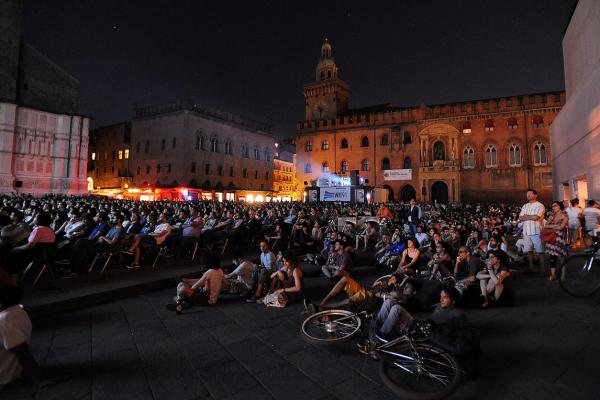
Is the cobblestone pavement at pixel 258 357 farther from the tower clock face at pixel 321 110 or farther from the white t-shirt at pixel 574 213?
the tower clock face at pixel 321 110

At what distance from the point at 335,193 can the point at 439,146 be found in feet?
73.1

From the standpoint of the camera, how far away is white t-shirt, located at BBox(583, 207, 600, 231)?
834cm

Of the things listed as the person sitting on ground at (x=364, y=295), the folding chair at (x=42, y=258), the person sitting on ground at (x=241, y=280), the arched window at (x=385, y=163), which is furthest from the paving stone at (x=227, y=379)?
the arched window at (x=385, y=163)

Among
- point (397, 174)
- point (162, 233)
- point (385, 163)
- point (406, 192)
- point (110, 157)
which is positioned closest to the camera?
point (162, 233)

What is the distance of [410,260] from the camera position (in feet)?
24.5

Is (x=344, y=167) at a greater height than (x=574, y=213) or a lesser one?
greater

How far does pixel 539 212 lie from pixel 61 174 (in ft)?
147

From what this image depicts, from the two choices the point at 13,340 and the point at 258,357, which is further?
the point at 258,357

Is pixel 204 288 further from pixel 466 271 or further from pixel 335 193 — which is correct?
pixel 335 193

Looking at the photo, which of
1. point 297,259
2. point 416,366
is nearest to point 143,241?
point 297,259

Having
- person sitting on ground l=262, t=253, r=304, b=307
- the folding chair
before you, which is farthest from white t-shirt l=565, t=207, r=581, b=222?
the folding chair

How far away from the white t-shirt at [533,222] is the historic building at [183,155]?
114 ft

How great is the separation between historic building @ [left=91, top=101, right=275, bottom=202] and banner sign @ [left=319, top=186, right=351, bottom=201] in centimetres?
1836

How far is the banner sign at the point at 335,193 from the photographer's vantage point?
25984 millimetres
